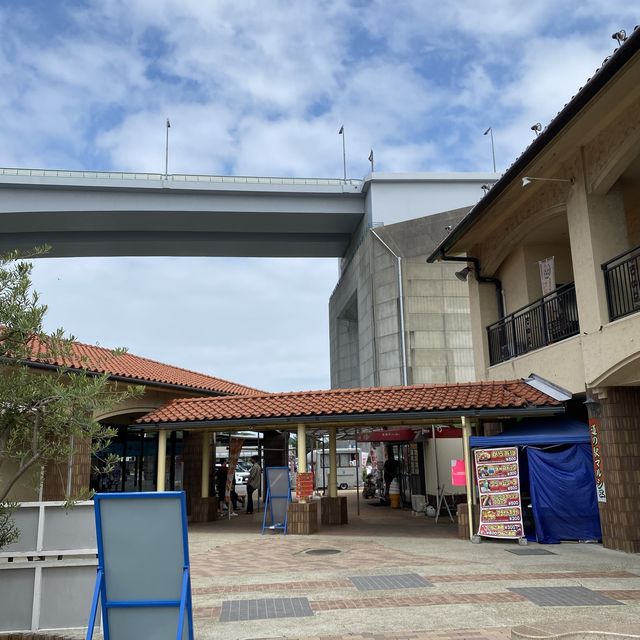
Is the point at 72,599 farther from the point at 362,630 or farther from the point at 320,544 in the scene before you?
the point at 320,544

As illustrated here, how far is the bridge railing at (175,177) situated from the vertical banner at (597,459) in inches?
950

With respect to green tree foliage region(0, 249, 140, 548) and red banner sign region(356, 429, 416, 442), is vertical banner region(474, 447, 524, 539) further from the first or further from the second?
green tree foliage region(0, 249, 140, 548)

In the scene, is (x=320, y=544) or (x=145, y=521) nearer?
(x=145, y=521)

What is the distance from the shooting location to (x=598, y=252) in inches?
458

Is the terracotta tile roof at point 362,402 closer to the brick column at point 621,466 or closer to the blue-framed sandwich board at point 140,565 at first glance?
the brick column at point 621,466

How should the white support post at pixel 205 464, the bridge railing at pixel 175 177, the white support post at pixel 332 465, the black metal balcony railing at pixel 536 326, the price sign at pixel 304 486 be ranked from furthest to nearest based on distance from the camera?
1. the bridge railing at pixel 175 177
2. the white support post at pixel 205 464
3. the white support post at pixel 332 465
4. the price sign at pixel 304 486
5. the black metal balcony railing at pixel 536 326

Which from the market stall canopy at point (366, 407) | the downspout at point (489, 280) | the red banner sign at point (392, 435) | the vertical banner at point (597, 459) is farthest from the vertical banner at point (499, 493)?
the red banner sign at point (392, 435)

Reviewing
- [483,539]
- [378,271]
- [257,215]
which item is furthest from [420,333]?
[483,539]

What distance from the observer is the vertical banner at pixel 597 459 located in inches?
463

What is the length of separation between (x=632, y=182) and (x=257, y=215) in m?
24.2

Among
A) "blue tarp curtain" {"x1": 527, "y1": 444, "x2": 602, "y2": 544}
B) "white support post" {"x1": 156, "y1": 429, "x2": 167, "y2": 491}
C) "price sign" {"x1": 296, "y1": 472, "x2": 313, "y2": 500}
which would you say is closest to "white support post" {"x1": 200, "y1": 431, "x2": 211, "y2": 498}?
"white support post" {"x1": 156, "y1": 429, "x2": 167, "y2": 491}

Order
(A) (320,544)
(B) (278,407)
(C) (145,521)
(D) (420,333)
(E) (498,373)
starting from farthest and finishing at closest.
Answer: (D) (420,333)
(E) (498,373)
(B) (278,407)
(A) (320,544)
(C) (145,521)

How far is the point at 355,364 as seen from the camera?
139 feet

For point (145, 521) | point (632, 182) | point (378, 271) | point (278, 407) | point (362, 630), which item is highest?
point (378, 271)
